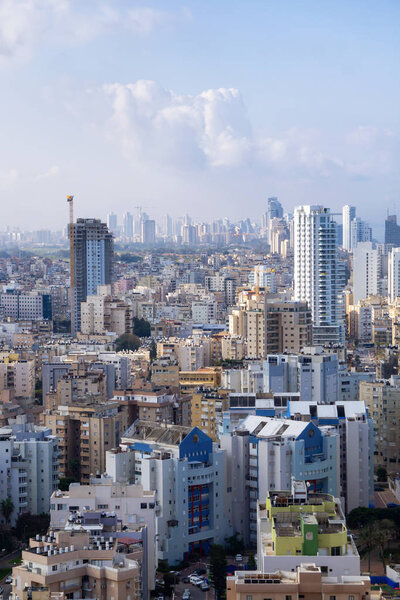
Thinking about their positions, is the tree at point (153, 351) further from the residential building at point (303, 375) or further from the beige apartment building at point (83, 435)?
the beige apartment building at point (83, 435)

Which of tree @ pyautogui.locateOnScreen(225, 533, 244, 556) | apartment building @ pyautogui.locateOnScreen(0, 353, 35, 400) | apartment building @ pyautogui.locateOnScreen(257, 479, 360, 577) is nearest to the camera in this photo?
apartment building @ pyautogui.locateOnScreen(257, 479, 360, 577)

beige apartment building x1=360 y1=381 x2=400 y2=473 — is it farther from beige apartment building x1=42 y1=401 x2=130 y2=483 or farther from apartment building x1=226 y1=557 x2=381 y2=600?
apartment building x1=226 y1=557 x2=381 y2=600

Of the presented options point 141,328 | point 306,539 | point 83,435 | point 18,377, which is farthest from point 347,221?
point 306,539

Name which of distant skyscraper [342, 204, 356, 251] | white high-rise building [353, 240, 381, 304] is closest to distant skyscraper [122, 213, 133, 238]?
distant skyscraper [342, 204, 356, 251]

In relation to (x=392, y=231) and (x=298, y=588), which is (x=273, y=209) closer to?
(x=392, y=231)

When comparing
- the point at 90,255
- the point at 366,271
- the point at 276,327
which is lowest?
the point at 276,327
